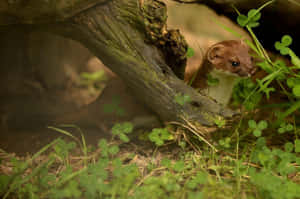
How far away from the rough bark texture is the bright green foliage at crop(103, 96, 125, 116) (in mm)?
723

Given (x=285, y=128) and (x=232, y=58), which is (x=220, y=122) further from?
(x=232, y=58)

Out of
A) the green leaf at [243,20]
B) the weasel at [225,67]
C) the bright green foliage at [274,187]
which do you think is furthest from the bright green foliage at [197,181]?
the green leaf at [243,20]

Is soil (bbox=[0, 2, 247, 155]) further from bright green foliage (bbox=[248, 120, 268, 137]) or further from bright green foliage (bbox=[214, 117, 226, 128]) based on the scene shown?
bright green foliage (bbox=[248, 120, 268, 137])

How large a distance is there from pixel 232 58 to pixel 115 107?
1.26 meters

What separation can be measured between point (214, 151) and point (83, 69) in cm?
309

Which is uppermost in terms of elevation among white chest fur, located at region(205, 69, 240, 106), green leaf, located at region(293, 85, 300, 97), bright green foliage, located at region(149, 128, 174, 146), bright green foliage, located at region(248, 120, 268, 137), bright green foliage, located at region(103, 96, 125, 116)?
white chest fur, located at region(205, 69, 240, 106)

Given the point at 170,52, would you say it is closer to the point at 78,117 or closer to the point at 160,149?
the point at 160,149

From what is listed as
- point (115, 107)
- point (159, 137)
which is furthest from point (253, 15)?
point (115, 107)

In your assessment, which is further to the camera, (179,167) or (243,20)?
(243,20)

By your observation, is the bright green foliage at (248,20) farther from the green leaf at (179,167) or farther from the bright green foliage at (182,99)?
the green leaf at (179,167)

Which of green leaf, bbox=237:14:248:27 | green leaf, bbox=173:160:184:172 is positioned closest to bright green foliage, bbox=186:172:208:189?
green leaf, bbox=173:160:184:172

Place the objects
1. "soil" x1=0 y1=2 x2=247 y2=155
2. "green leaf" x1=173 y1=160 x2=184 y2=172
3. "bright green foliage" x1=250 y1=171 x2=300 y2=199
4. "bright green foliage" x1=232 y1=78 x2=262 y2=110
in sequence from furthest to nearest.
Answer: "soil" x1=0 y1=2 x2=247 y2=155
"bright green foliage" x1=232 y1=78 x2=262 y2=110
"green leaf" x1=173 y1=160 x2=184 y2=172
"bright green foliage" x1=250 y1=171 x2=300 y2=199

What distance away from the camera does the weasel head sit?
8.45 ft

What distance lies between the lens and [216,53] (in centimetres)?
264
